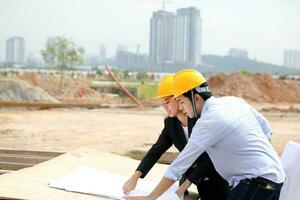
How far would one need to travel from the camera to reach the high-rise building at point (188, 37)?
58688 mm

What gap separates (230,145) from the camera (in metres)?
2.46

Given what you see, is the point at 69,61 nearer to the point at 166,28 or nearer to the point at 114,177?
the point at 166,28

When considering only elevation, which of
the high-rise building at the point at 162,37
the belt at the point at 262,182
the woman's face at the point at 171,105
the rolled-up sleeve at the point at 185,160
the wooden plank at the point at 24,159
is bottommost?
the wooden plank at the point at 24,159

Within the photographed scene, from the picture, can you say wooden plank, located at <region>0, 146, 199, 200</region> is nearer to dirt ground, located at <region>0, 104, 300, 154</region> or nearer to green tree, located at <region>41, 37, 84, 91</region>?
dirt ground, located at <region>0, 104, 300, 154</region>

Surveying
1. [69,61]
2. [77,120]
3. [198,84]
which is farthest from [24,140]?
[69,61]

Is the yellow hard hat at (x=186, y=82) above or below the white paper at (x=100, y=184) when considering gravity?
above

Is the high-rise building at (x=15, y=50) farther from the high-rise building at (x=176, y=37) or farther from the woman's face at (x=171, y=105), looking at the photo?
the woman's face at (x=171, y=105)

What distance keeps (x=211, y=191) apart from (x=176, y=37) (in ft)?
183

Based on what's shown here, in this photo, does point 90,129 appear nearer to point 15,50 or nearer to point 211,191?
point 211,191

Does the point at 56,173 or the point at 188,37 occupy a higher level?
the point at 188,37

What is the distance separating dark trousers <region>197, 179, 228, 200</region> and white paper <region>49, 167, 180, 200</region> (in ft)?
0.56

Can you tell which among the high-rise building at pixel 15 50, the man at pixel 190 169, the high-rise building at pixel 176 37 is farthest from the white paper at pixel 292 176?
the high-rise building at pixel 15 50

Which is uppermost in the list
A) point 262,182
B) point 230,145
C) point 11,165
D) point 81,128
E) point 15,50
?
point 15,50

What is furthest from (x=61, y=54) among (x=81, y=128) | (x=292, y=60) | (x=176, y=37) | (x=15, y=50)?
(x=15, y=50)
